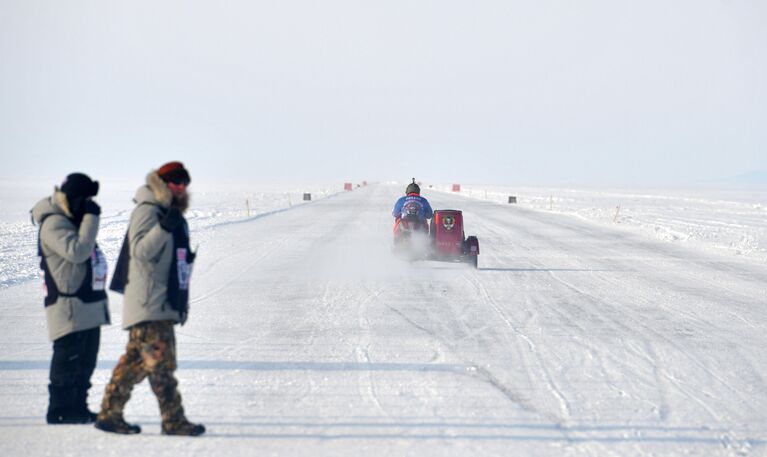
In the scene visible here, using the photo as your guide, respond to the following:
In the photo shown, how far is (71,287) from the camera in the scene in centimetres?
492

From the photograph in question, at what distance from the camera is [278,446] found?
4.73m

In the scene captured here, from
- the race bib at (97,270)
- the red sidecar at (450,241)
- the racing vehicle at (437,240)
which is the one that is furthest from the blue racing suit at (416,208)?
the race bib at (97,270)

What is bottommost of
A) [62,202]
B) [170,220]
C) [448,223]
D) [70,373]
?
[70,373]

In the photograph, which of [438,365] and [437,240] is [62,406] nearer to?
[438,365]

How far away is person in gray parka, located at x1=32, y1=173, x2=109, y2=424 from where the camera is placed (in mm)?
4816

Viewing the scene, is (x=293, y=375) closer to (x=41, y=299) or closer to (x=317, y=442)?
(x=317, y=442)

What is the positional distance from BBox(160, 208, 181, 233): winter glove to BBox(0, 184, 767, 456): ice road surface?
58.6 inches

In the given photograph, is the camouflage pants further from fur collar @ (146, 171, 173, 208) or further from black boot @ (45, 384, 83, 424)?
fur collar @ (146, 171, 173, 208)

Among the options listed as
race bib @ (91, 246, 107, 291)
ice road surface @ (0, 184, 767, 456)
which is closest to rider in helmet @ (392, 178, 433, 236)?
ice road surface @ (0, 184, 767, 456)

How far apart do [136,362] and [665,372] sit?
4.86 m

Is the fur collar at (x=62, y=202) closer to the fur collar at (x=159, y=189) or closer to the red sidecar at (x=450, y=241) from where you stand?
the fur collar at (x=159, y=189)

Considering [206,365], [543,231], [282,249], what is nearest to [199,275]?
[282,249]

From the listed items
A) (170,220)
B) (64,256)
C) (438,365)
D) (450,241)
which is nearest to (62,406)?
(64,256)

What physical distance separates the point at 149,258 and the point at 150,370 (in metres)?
0.78
